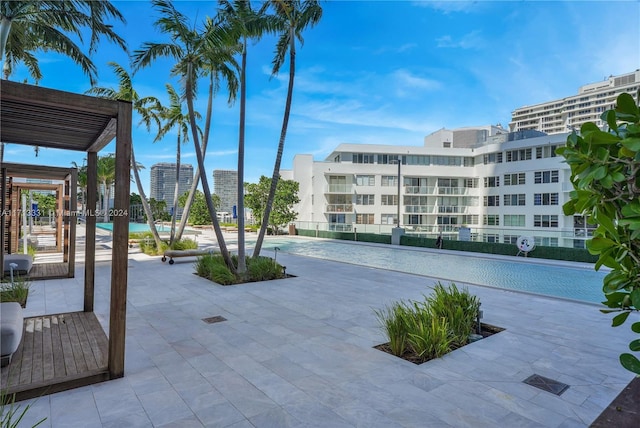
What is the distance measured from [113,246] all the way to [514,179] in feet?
106

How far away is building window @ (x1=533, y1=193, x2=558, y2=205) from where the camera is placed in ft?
88.7

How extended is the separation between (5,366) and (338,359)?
367 centimetres

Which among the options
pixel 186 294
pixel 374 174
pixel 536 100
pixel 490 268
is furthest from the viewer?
pixel 536 100

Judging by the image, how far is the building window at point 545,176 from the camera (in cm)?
2692

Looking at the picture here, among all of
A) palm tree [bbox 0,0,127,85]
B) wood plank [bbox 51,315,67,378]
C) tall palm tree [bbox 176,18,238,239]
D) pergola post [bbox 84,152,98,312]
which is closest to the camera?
wood plank [bbox 51,315,67,378]

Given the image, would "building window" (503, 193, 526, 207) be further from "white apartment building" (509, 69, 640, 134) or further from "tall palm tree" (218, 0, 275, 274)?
"white apartment building" (509, 69, 640, 134)

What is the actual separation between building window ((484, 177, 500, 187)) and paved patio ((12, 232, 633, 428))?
1069 inches

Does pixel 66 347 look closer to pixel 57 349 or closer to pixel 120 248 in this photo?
pixel 57 349

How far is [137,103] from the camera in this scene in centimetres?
1411

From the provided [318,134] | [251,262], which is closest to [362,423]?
[251,262]

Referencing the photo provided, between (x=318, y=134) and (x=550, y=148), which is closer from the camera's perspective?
(x=550, y=148)

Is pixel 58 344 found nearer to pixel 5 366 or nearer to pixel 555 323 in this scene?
pixel 5 366

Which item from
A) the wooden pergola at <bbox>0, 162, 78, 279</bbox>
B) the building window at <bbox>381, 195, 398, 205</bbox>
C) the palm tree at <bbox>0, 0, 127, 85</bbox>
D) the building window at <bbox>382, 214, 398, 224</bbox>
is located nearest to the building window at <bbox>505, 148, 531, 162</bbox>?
the building window at <bbox>381, 195, 398, 205</bbox>

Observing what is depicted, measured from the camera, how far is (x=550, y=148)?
27.3 meters
